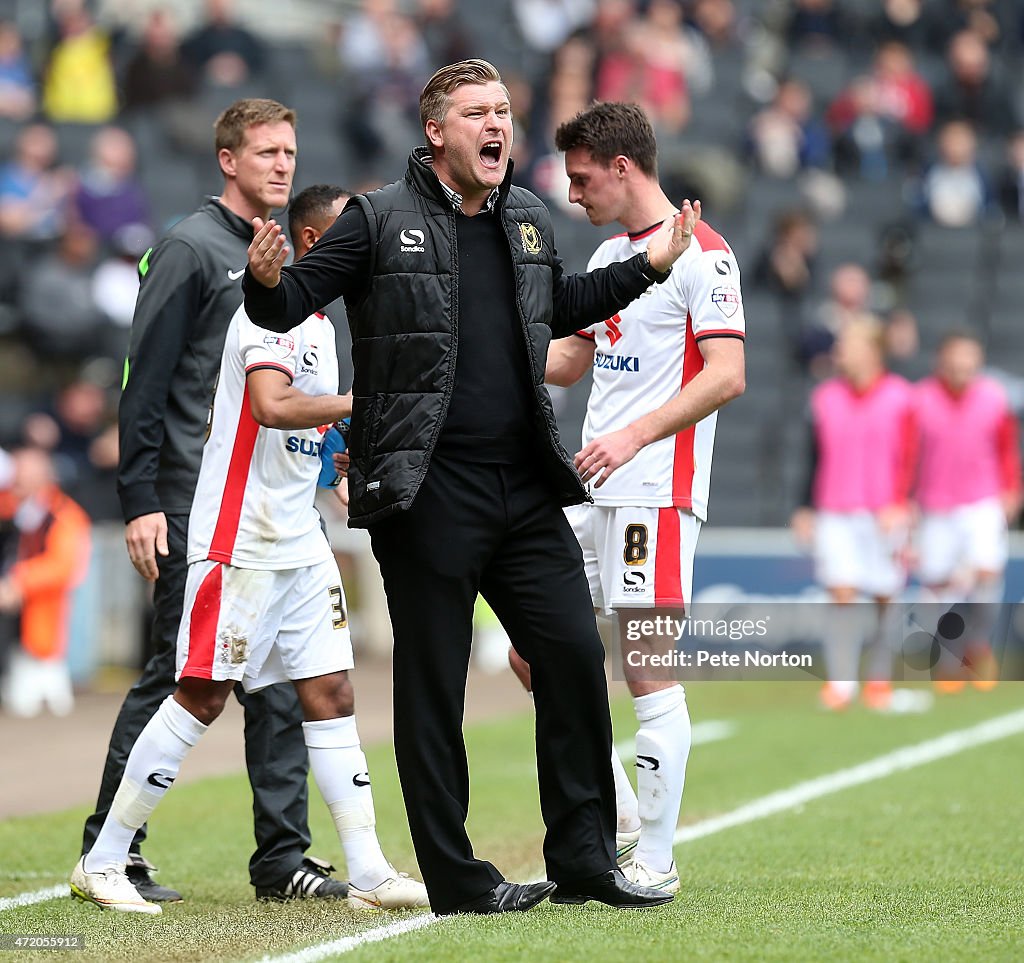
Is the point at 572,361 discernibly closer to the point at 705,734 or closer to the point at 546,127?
the point at 705,734

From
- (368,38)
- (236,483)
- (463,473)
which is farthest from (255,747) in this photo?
(368,38)

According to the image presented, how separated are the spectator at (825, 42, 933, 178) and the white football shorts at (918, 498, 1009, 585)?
7091 mm

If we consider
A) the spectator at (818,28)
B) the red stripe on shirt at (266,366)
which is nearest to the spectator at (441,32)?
the spectator at (818,28)

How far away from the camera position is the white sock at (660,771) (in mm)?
5922

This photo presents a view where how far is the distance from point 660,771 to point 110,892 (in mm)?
1786

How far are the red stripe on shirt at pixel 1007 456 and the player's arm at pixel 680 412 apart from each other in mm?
8376

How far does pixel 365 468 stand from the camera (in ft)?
17.4

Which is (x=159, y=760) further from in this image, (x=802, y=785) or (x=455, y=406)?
(x=802, y=785)

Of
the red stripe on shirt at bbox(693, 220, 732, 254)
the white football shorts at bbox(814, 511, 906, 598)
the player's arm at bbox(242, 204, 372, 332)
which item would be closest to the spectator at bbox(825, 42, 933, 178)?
the white football shorts at bbox(814, 511, 906, 598)

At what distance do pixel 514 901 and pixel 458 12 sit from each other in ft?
55.5

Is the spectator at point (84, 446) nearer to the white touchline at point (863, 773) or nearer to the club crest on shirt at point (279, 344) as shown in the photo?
the white touchline at point (863, 773)

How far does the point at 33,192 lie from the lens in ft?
52.7

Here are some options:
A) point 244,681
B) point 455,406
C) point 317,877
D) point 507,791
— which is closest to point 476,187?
point 455,406

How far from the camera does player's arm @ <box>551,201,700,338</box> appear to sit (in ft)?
18.1
